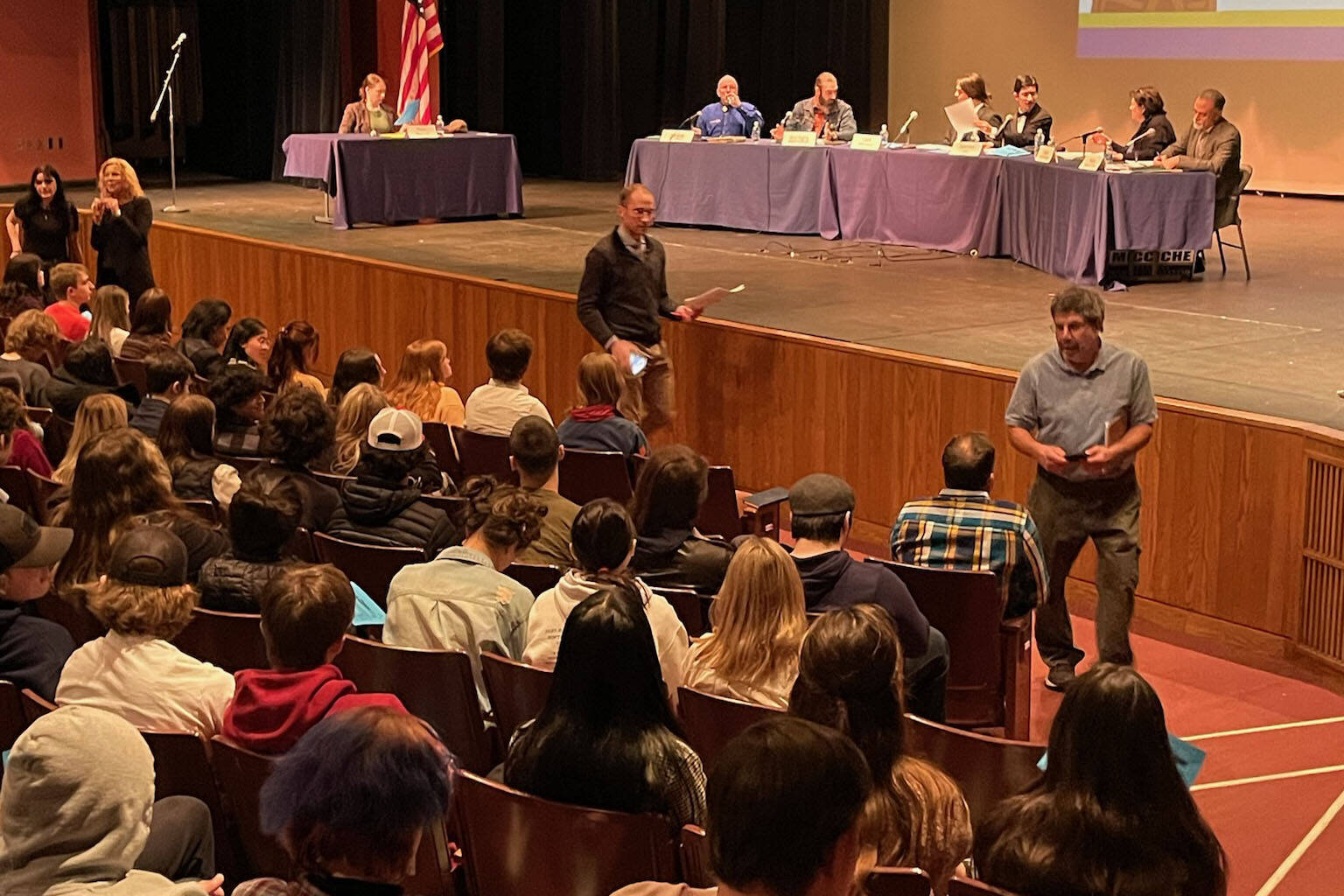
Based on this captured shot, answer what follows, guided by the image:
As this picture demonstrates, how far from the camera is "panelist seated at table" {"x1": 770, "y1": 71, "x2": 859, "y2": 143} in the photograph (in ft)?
43.6

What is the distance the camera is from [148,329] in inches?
289

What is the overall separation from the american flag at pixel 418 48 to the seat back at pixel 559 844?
1239cm

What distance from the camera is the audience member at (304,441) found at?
15.2ft

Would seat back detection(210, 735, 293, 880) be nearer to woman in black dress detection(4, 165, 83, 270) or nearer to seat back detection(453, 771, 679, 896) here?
seat back detection(453, 771, 679, 896)

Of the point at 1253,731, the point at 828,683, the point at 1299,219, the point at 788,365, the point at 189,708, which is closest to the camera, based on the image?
the point at 828,683

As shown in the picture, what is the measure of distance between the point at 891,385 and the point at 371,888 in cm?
496

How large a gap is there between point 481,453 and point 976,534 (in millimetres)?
2180

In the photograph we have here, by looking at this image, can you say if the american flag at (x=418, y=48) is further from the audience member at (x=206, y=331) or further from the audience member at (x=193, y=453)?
the audience member at (x=193, y=453)

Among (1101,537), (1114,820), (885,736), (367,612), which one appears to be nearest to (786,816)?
(1114,820)

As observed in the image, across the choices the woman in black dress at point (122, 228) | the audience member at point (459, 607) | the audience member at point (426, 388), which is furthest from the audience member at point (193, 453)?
the woman in black dress at point (122, 228)

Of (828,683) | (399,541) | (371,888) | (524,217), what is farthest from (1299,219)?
(371,888)

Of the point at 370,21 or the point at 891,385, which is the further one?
the point at 370,21

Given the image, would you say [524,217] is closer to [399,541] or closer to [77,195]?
[77,195]

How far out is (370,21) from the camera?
17531 mm
